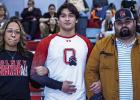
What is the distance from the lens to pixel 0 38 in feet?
13.9

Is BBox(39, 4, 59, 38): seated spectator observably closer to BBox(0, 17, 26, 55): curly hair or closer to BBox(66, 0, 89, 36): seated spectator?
BBox(66, 0, 89, 36): seated spectator

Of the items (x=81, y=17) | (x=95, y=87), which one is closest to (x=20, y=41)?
(x=95, y=87)

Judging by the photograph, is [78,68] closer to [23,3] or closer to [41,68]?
[41,68]

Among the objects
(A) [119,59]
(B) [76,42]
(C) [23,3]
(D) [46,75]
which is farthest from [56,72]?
(C) [23,3]

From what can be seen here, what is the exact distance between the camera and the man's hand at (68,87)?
3.99 m

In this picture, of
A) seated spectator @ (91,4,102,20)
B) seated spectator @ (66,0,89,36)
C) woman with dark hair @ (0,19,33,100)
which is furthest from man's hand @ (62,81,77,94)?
seated spectator @ (91,4,102,20)

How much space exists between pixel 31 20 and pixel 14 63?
329 inches

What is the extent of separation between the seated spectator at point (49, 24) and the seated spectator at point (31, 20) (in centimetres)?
28

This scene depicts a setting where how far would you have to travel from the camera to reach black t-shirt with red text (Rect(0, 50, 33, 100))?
13.4ft

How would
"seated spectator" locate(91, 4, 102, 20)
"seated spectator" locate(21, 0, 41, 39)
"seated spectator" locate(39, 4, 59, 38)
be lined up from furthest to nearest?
"seated spectator" locate(91, 4, 102, 20), "seated spectator" locate(21, 0, 41, 39), "seated spectator" locate(39, 4, 59, 38)

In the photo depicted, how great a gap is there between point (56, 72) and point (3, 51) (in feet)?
1.91

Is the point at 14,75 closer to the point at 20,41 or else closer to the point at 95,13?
Answer: the point at 20,41

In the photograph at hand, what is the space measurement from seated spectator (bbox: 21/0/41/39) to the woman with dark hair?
7.87m

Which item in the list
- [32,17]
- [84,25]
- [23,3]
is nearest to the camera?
[84,25]
